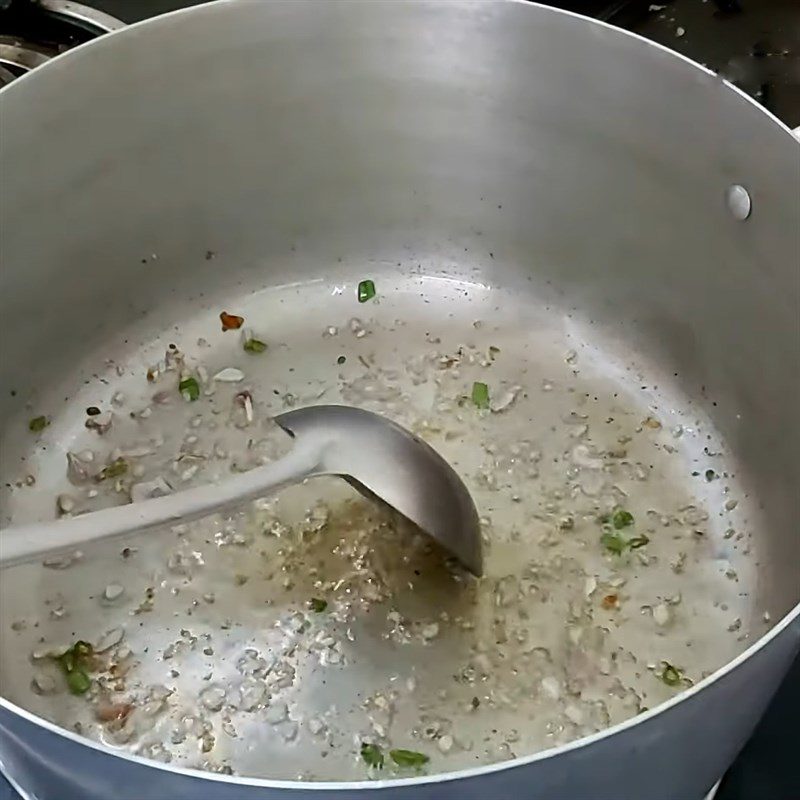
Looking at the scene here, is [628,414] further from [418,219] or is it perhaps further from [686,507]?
[418,219]

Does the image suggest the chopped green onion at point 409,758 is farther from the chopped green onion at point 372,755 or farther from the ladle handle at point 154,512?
the ladle handle at point 154,512

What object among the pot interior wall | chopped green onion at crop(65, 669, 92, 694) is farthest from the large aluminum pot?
chopped green onion at crop(65, 669, 92, 694)

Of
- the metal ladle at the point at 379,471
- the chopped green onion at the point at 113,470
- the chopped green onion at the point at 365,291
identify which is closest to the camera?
the metal ladle at the point at 379,471

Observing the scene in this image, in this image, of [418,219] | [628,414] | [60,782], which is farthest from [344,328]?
[60,782]

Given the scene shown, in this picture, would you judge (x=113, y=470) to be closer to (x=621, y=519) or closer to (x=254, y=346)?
(x=254, y=346)

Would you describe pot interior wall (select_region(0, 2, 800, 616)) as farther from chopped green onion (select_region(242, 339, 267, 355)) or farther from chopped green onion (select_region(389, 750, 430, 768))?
chopped green onion (select_region(389, 750, 430, 768))

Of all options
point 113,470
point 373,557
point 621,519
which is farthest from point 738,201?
point 113,470

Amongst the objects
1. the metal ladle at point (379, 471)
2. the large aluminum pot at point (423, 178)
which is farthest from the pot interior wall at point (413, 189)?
the metal ladle at point (379, 471)
